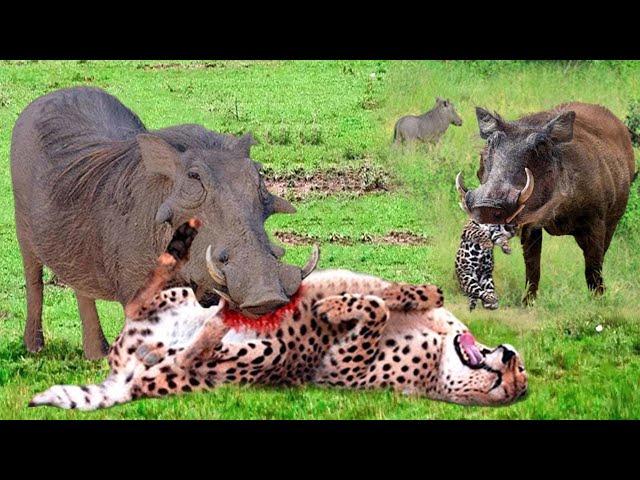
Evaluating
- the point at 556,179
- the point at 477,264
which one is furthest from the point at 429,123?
the point at 477,264

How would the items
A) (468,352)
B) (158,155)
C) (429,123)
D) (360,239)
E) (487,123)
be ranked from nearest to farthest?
(468,352) → (158,155) → (487,123) → (360,239) → (429,123)

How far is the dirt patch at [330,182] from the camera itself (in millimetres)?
8352

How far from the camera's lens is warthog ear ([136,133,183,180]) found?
23.2 feet

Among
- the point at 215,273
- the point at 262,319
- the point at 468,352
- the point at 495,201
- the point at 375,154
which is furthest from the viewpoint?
the point at 375,154

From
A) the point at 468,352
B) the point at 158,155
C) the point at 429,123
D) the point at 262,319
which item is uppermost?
the point at 158,155

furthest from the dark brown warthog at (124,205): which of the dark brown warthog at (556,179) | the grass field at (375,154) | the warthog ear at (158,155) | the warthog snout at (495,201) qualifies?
the dark brown warthog at (556,179)

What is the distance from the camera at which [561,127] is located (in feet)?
26.6

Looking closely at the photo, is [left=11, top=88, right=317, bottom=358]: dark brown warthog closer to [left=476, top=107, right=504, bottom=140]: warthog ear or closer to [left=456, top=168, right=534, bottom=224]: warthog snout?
[left=456, top=168, right=534, bottom=224]: warthog snout

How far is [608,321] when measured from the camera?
7.79 metres

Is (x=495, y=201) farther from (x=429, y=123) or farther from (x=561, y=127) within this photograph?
(x=429, y=123)

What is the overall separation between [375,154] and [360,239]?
56cm

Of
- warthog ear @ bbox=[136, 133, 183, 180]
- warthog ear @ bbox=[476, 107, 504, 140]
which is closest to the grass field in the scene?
warthog ear @ bbox=[476, 107, 504, 140]

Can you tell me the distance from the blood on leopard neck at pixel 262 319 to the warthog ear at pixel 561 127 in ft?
6.35

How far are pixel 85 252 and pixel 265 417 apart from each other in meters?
1.36
